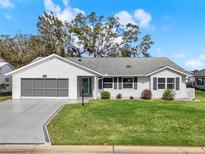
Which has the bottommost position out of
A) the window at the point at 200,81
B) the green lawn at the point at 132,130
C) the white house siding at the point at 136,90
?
the green lawn at the point at 132,130

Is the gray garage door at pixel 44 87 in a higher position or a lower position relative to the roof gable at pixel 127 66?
lower

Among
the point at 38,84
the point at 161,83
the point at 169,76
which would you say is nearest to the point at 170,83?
the point at 169,76

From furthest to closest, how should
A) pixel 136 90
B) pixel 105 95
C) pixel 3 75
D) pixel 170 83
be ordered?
pixel 3 75 → pixel 136 90 → pixel 170 83 → pixel 105 95

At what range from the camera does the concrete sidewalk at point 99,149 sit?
7801mm

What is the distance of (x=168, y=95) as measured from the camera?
86.7ft

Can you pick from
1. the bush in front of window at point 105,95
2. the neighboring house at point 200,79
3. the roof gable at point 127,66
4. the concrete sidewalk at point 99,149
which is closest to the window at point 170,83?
the roof gable at point 127,66

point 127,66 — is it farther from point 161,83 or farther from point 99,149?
point 99,149

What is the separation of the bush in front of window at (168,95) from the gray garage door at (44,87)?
31.7 ft

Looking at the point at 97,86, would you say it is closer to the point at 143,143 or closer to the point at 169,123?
the point at 169,123

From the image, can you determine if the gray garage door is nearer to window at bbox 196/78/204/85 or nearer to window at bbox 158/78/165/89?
window at bbox 158/78/165/89

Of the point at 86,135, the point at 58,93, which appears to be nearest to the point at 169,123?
the point at 86,135

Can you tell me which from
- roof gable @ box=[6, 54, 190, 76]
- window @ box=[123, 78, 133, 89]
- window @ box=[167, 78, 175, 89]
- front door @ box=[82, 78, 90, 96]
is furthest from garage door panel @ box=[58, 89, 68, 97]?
window @ box=[167, 78, 175, 89]

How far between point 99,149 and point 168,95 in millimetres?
19562

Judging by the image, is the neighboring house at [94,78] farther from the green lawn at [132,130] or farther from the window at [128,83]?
the green lawn at [132,130]
